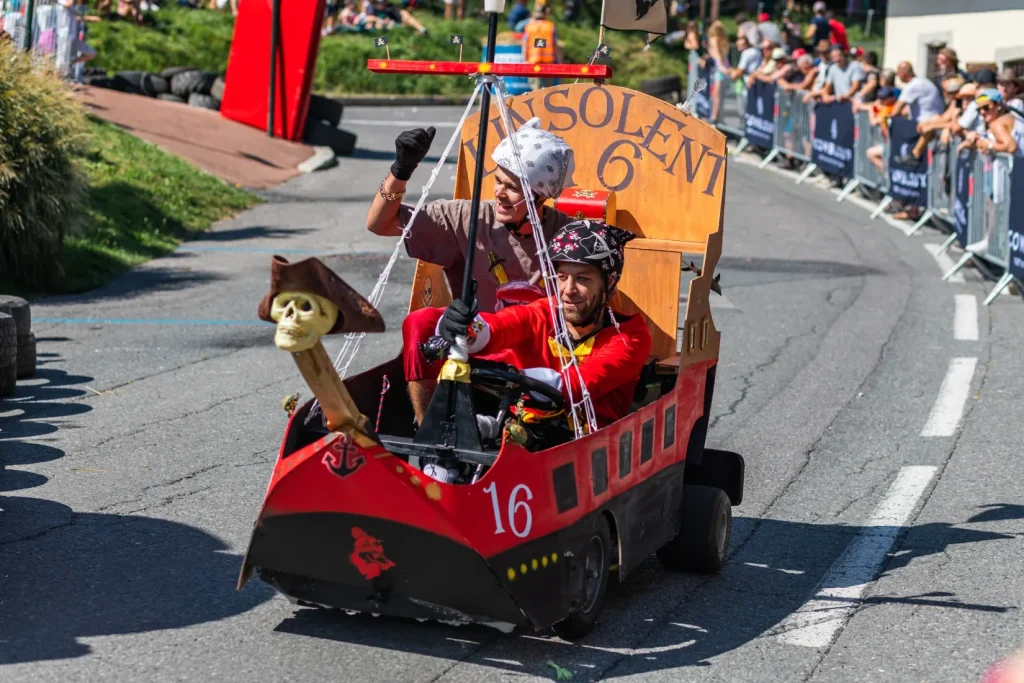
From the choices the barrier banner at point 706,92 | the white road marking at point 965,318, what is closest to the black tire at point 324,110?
the barrier banner at point 706,92

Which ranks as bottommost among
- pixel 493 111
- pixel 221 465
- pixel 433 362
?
pixel 221 465

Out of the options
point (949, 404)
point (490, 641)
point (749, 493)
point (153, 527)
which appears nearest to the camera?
point (490, 641)

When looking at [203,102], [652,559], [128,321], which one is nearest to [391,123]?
[203,102]

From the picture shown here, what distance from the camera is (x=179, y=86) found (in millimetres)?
25375

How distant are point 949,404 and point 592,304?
466 cm

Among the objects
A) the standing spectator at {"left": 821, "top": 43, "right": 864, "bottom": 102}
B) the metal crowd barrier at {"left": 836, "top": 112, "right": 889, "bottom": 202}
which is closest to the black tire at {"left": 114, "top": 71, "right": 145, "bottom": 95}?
the standing spectator at {"left": 821, "top": 43, "right": 864, "bottom": 102}

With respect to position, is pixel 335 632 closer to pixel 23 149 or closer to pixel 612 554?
pixel 612 554

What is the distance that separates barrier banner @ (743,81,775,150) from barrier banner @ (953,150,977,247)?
26.9 ft

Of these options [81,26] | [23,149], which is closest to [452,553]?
[23,149]

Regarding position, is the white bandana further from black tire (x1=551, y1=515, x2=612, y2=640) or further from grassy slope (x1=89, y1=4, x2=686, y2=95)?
grassy slope (x1=89, y1=4, x2=686, y2=95)

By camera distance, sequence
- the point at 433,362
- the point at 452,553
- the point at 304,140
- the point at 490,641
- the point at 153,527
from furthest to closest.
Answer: the point at 304,140, the point at 153,527, the point at 433,362, the point at 490,641, the point at 452,553

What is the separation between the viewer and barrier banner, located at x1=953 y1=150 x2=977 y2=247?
15.3 m

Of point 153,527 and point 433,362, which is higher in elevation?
point 433,362

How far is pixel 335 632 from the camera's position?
216 inches
